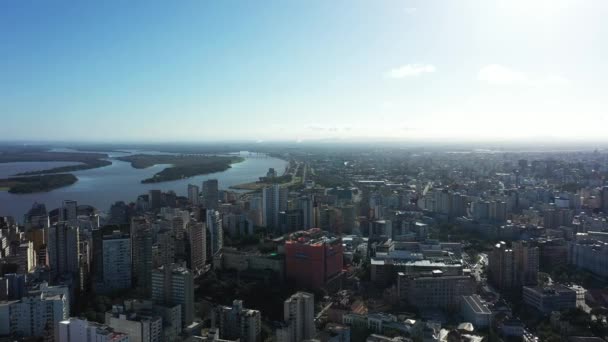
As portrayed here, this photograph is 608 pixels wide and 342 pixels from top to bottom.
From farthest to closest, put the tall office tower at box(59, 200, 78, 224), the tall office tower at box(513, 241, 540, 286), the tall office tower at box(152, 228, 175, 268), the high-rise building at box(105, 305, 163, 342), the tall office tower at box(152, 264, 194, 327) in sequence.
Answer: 1. the tall office tower at box(59, 200, 78, 224)
2. the tall office tower at box(152, 228, 175, 268)
3. the tall office tower at box(513, 241, 540, 286)
4. the tall office tower at box(152, 264, 194, 327)
5. the high-rise building at box(105, 305, 163, 342)

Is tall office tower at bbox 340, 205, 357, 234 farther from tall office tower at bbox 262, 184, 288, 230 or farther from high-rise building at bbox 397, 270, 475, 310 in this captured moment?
high-rise building at bbox 397, 270, 475, 310

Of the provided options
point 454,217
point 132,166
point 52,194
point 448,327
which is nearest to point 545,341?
point 448,327

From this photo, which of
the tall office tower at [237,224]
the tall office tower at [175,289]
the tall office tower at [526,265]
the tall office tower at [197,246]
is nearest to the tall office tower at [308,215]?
the tall office tower at [237,224]

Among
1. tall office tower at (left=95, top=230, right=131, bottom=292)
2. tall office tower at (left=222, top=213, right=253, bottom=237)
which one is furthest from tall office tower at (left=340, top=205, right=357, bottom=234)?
tall office tower at (left=95, top=230, right=131, bottom=292)

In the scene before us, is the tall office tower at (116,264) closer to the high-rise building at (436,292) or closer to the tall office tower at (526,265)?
the high-rise building at (436,292)

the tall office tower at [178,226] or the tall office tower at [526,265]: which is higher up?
the tall office tower at [178,226]

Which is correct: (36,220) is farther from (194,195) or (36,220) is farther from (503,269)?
(503,269)

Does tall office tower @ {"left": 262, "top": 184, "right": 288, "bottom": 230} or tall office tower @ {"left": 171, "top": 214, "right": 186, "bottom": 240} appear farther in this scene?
tall office tower @ {"left": 262, "top": 184, "right": 288, "bottom": 230}

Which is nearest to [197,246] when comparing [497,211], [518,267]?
[518,267]
